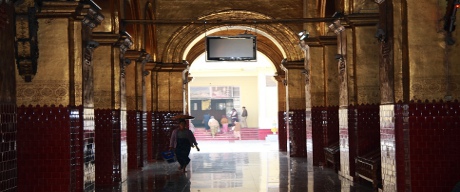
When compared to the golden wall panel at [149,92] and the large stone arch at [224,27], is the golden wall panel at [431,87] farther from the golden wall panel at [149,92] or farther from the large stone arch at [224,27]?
the golden wall panel at [149,92]

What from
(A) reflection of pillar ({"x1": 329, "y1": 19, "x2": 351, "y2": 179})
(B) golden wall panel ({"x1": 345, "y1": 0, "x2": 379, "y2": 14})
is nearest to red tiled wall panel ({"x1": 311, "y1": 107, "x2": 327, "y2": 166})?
(A) reflection of pillar ({"x1": 329, "y1": 19, "x2": 351, "y2": 179})

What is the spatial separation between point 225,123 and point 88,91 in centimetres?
3268

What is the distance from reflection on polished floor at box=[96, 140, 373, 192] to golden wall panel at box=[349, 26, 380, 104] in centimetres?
178

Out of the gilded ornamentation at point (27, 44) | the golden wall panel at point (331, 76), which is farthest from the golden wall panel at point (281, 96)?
the gilded ornamentation at point (27, 44)

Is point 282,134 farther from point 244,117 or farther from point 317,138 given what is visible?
point 244,117

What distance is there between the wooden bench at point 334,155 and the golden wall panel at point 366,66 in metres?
2.73

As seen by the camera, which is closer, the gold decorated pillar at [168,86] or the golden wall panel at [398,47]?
the golden wall panel at [398,47]

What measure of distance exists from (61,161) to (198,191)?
3.54 m

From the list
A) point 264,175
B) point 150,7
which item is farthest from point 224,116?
point 264,175

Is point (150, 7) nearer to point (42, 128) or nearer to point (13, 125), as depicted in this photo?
point (42, 128)

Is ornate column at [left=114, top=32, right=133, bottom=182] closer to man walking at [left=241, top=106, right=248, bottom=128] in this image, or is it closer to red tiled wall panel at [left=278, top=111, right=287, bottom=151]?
red tiled wall panel at [left=278, top=111, right=287, bottom=151]

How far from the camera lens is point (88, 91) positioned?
10656mm

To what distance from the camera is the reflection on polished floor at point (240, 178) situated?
12727 mm

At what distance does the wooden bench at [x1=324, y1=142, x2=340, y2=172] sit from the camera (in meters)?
15.5
